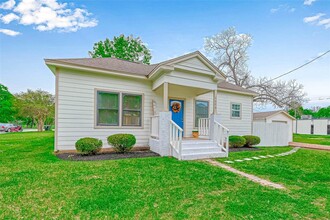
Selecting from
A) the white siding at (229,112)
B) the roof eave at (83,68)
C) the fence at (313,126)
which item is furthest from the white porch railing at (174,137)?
the fence at (313,126)

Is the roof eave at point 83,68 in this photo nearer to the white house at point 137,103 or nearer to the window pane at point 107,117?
the white house at point 137,103

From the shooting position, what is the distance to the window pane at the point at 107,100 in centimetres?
789

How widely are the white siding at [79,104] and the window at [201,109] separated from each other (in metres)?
3.91

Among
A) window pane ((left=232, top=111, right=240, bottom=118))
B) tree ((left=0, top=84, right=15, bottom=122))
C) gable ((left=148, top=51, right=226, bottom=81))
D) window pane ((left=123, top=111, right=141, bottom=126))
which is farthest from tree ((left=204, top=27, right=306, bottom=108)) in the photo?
tree ((left=0, top=84, right=15, bottom=122))

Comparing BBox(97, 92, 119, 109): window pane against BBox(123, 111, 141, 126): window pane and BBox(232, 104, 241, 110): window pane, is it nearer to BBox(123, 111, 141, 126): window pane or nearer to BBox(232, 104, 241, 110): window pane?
BBox(123, 111, 141, 126): window pane

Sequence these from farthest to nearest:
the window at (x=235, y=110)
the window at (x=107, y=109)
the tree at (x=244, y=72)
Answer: the tree at (x=244, y=72), the window at (x=235, y=110), the window at (x=107, y=109)

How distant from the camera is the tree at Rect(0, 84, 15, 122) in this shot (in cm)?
3581

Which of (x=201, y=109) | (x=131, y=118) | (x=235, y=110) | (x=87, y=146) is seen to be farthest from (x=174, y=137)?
(x=235, y=110)

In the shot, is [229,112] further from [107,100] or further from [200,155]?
[107,100]

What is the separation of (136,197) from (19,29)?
13625 millimetres

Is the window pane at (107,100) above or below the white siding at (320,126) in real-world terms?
above

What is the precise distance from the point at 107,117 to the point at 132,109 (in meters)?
1.17

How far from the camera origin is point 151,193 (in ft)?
11.7

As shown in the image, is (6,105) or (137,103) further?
(6,105)
